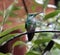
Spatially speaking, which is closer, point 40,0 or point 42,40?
point 42,40

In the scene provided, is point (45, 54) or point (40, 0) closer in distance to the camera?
point (45, 54)

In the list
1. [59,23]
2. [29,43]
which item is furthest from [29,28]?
[59,23]

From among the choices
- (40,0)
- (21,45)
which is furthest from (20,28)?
(40,0)

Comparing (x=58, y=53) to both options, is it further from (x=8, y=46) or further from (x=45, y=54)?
(x=8, y=46)

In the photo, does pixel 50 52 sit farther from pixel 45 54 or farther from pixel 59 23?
pixel 59 23

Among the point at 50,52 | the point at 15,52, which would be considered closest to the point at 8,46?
the point at 15,52

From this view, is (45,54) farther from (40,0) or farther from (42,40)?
(40,0)

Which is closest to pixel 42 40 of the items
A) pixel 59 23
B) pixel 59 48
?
pixel 59 48
